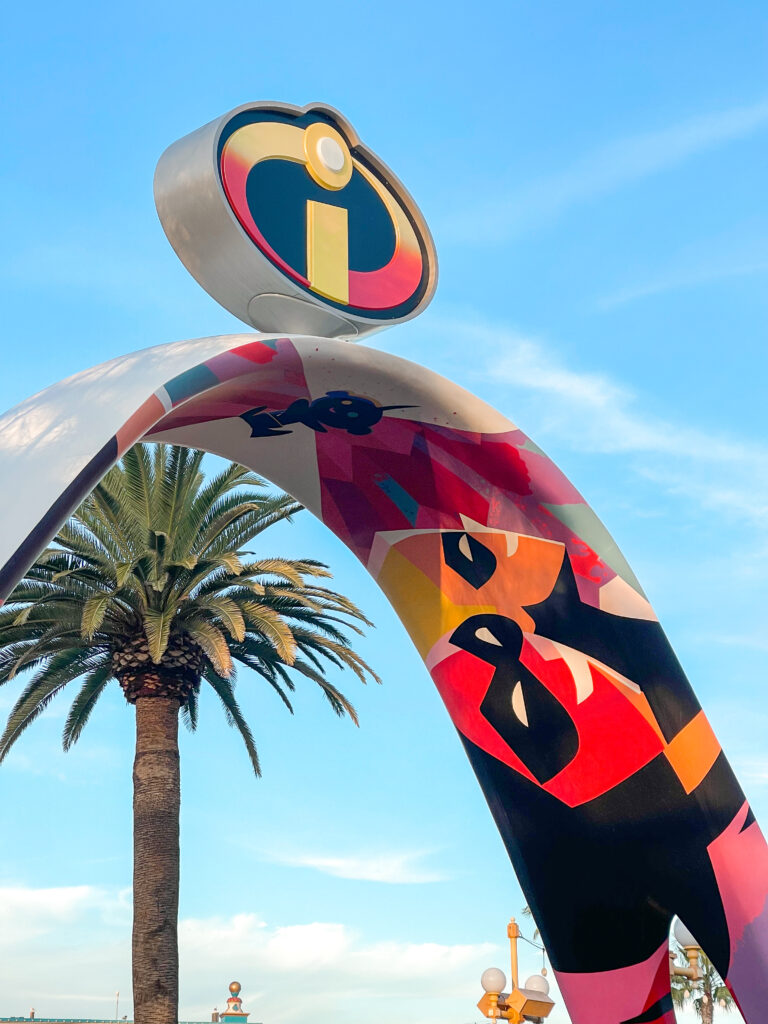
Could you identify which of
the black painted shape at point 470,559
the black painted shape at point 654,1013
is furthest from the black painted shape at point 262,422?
the black painted shape at point 654,1013

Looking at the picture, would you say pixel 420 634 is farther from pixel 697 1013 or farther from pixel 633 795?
pixel 697 1013

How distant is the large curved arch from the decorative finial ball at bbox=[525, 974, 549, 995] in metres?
5.82

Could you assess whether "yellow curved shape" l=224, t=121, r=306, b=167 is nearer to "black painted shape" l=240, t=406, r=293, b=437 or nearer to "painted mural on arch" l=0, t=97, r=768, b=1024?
"painted mural on arch" l=0, t=97, r=768, b=1024

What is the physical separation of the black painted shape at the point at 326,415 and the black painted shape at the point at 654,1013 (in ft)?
16.6

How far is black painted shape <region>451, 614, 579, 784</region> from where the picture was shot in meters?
10.5

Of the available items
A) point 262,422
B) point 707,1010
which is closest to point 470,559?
point 262,422

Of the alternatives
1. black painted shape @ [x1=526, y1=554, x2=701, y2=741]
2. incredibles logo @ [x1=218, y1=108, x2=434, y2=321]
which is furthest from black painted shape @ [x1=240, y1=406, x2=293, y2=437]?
black painted shape @ [x1=526, y1=554, x2=701, y2=741]

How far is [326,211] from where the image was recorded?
10414 mm

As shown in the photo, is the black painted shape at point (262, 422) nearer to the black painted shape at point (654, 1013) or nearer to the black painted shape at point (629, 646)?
the black painted shape at point (629, 646)

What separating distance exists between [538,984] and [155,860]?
5.07m

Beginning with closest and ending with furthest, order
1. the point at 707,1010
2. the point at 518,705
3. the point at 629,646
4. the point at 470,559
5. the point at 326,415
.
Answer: the point at 326,415 < the point at 629,646 < the point at 518,705 < the point at 470,559 < the point at 707,1010

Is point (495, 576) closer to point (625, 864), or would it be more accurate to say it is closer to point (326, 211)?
point (625, 864)

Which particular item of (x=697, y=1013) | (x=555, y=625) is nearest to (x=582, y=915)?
(x=555, y=625)

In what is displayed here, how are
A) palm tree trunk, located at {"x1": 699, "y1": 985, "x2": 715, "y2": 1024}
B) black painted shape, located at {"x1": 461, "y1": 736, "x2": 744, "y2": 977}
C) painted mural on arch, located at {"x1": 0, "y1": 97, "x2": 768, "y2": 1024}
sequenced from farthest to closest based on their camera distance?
palm tree trunk, located at {"x1": 699, "y1": 985, "x2": 715, "y2": 1024}
black painted shape, located at {"x1": 461, "y1": 736, "x2": 744, "y2": 977}
painted mural on arch, located at {"x1": 0, "y1": 97, "x2": 768, "y2": 1024}
